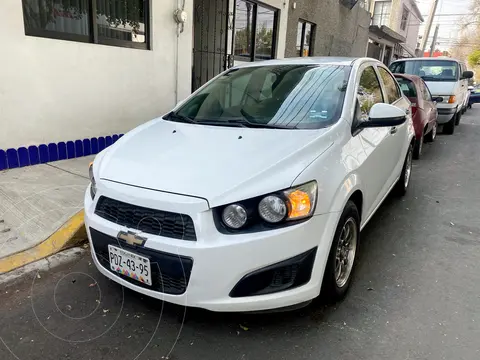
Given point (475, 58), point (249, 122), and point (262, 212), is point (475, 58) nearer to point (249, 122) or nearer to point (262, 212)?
point (249, 122)

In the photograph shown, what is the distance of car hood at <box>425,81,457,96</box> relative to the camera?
941cm

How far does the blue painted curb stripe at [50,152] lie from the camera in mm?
4645

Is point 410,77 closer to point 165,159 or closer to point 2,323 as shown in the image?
point 165,159

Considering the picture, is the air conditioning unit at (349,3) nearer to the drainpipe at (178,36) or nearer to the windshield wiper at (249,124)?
the drainpipe at (178,36)

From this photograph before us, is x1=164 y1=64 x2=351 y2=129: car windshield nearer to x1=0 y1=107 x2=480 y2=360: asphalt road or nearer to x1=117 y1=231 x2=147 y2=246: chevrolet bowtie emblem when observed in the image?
x1=117 y1=231 x2=147 y2=246: chevrolet bowtie emblem

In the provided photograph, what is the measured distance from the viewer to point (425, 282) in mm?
2947

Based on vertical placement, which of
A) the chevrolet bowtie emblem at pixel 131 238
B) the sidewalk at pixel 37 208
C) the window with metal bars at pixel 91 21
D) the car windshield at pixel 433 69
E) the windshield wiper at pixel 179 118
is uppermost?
the window with metal bars at pixel 91 21

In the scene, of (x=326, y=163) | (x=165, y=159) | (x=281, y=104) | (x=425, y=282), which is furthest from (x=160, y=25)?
(x=425, y=282)

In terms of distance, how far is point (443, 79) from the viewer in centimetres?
995

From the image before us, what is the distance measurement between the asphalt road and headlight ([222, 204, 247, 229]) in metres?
0.74

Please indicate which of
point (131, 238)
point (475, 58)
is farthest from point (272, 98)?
point (475, 58)

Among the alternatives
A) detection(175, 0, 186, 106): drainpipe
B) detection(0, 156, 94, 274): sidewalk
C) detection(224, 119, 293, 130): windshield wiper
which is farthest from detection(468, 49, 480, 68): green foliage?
detection(0, 156, 94, 274): sidewalk

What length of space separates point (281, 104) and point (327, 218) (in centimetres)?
124

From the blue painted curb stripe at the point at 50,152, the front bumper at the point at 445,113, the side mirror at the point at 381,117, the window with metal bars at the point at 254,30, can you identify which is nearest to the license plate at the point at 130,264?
the side mirror at the point at 381,117
